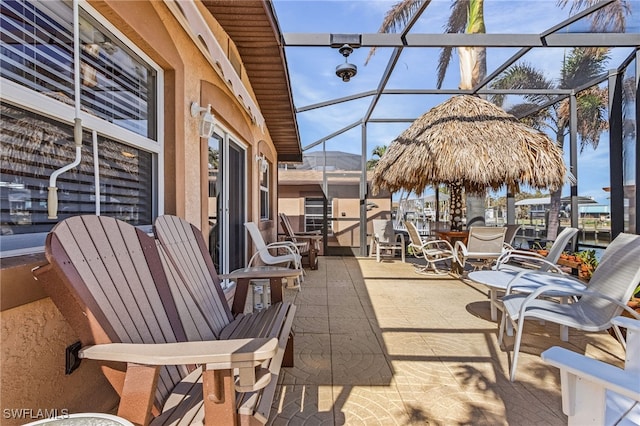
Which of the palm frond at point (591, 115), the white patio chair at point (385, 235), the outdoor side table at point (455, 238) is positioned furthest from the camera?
the white patio chair at point (385, 235)

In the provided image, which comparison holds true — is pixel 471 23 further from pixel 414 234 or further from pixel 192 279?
pixel 192 279

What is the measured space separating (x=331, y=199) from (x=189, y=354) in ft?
27.9

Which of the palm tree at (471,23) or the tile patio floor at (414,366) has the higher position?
the palm tree at (471,23)

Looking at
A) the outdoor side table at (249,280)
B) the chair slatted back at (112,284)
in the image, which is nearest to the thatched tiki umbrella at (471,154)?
the outdoor side table at (249,280)

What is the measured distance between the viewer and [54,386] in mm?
1351

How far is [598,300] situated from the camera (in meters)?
2.68

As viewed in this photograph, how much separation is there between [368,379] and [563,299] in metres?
2.40

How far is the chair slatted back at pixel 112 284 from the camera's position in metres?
1.19

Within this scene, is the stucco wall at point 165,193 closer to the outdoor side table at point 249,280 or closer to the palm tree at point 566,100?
the outdoor side table at point 249,280

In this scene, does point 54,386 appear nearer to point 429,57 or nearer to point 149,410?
point 149,410

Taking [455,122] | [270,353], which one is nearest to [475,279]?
[270,353]

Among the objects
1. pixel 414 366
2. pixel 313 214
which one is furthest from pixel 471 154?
pixel 313 214

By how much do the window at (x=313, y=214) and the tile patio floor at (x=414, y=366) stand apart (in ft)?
17.9

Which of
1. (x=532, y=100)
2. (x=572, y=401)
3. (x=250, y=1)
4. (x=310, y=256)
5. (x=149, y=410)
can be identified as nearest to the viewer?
(x=149, y=410)
